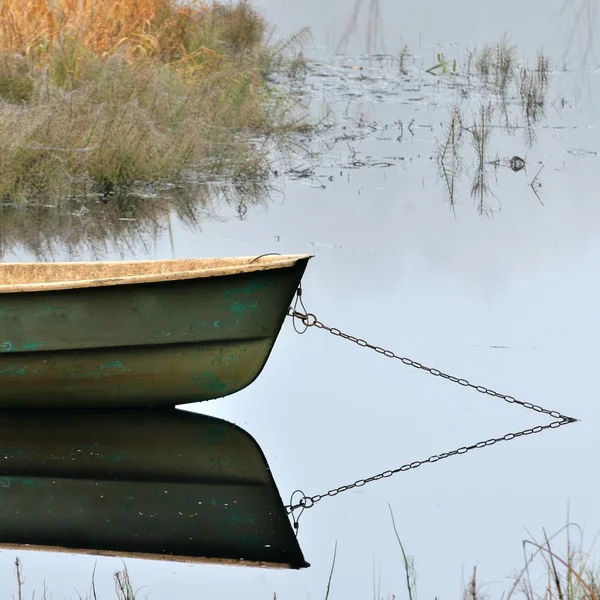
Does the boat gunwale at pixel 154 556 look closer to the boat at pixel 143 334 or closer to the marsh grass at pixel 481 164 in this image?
the boat at pixel 143 334

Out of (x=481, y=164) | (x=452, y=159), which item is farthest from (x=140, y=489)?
(x=452, y=159)

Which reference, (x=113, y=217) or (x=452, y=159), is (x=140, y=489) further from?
(x=452, y=159)

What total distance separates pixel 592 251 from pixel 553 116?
8528 millimetres

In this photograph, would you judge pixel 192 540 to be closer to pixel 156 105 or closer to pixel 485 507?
pixel 485 507

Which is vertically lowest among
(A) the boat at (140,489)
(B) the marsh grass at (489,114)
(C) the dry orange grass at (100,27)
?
(A) the boat at (140,489)

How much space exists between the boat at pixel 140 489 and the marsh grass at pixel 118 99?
492 centimetres

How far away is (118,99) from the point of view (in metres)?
12.2

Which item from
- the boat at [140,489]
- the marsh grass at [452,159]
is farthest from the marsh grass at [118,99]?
the boat at [140,489]

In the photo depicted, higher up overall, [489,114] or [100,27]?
[100,27]

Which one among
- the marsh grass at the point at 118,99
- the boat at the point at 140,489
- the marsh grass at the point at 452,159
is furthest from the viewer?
the marsh grass at the point at 452,159

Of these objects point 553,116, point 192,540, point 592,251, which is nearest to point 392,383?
point 192,540

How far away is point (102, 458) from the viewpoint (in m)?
5.96

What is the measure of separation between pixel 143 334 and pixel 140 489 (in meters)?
0.98

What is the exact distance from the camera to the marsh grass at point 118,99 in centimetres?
1139
